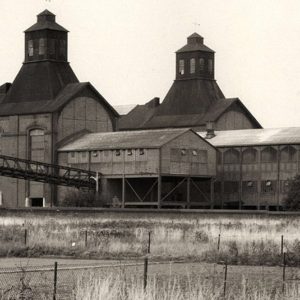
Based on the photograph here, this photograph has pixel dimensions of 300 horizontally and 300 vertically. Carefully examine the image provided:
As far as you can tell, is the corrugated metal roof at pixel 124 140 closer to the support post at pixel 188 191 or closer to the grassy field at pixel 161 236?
the support post at pixel 188 191

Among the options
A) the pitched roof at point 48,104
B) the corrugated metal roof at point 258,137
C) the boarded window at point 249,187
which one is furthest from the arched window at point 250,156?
the pitched roof at point 48,104

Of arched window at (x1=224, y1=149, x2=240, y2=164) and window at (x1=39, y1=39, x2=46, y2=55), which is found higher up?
window at (x1=39, y1=39, x2=46, y2=55)

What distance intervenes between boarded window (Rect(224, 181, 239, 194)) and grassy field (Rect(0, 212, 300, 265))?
26250 millimetres

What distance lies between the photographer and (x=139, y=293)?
22.1 m

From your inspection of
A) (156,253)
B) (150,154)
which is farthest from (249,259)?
(150,154)

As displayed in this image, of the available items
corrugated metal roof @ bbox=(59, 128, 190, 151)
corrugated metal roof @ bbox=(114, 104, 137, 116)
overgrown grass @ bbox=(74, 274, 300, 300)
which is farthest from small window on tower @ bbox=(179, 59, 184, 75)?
overgrown grass @ bbox=(74, 274, 300, 300)

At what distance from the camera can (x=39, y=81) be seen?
Result: 7856cm

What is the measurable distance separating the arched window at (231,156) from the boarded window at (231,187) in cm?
151

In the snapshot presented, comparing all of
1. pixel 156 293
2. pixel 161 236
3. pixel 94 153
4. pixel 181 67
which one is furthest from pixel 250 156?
pixel 156 293

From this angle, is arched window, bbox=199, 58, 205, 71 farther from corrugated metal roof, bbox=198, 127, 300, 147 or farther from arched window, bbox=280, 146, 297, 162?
arched window, bbox=280, 146, 297, 162

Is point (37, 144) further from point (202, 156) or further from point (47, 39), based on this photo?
point (202, 156)

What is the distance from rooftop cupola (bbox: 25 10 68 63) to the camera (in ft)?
259

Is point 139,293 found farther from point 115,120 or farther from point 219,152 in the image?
point 115,120

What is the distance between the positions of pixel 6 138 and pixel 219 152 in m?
15.7
